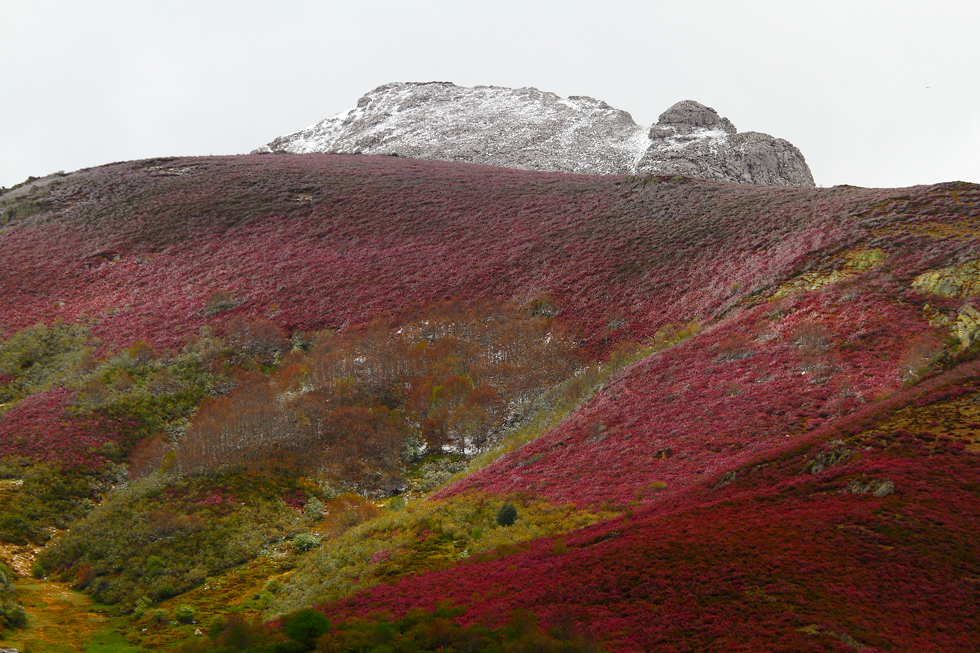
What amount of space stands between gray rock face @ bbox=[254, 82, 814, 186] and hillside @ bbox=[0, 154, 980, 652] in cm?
3079

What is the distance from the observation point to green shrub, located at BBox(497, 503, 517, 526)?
18359mm

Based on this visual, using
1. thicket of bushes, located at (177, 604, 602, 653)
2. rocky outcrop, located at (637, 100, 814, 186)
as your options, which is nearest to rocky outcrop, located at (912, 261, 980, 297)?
thicket of bushes, located at (177, 604, 602, 653)

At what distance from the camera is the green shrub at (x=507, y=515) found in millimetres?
18359

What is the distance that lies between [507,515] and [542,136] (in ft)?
267

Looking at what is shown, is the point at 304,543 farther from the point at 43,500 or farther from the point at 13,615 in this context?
the point at 43,500

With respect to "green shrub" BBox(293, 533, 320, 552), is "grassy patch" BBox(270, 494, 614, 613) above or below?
above

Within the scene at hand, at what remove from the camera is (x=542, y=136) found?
9231cm

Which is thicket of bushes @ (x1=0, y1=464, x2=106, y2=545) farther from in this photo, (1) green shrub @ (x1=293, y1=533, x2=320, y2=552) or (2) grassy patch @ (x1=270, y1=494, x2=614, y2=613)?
(2) grassy patch @ (x1=270, y1=494, x2=614, y2=613)

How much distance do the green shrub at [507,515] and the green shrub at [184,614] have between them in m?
8.56

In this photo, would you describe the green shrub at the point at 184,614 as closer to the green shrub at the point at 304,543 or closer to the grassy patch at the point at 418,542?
the grassy patch at the point at 418,542

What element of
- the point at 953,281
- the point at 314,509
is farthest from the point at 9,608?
the point at 953,281

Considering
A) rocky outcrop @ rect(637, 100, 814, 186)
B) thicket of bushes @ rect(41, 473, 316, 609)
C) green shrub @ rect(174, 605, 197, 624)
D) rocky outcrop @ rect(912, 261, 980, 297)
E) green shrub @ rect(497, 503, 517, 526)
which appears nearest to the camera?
green shrub @ rect(174, 605, 197, 624)

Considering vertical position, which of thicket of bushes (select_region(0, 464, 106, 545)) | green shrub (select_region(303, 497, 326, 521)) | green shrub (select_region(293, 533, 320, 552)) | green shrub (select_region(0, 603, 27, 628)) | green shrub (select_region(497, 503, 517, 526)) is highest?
thicket of bushes (select_region(0, 464, 106, 545))

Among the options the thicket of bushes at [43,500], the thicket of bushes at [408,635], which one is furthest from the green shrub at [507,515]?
the thicket of bushes at [43,500]
